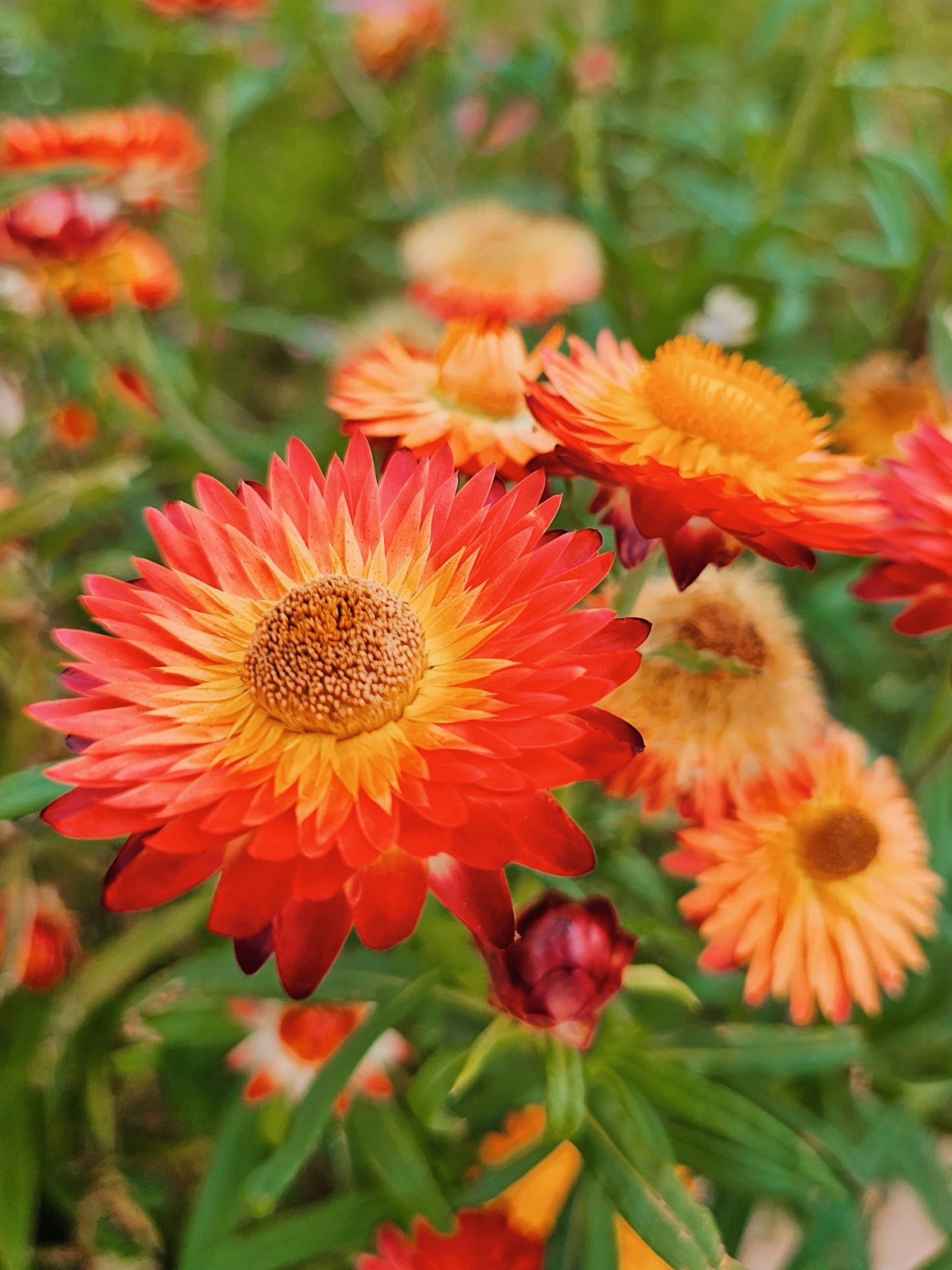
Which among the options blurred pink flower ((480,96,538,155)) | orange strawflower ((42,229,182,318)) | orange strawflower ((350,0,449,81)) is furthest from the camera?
blurred pink flower ((480,96,538,155))

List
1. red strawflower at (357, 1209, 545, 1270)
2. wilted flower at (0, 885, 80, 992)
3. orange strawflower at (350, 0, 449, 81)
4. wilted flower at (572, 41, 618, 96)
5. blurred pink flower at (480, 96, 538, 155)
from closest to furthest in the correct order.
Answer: red strawflower at (357, 1209, 545, 1270) < wilted flower at (0, 885, 80, 992) < wilted flower at (572, 41, 618, 96) < orange strawflower at (350, 0, 449, 81) < blurred pink flower at (480, 96, 538, 155)

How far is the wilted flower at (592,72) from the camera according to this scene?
1389 mm

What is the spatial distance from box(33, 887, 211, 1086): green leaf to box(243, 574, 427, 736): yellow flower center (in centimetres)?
50

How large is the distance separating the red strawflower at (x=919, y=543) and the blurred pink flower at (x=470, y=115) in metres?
1.38

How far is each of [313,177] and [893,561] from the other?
1.70 metres

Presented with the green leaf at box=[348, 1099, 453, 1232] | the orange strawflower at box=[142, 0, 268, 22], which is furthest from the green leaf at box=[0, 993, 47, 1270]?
the orange strawflower at box=[142, 0, 268, 22]

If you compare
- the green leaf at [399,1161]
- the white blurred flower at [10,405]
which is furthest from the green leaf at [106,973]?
the white blurred flower at [10,405]

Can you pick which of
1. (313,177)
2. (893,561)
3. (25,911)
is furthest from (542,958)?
(313,177)

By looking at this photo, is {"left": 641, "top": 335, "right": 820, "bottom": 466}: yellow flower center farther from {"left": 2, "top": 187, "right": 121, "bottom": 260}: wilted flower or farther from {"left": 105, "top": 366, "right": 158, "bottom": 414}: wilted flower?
{"left": 105, "top": 366, "right": 158, "bottom": 414}: wilted flower

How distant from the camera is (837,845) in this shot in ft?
2.22

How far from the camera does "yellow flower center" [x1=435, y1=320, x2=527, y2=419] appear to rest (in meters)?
0.64

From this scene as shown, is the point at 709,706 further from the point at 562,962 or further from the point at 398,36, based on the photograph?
the point at 398,36

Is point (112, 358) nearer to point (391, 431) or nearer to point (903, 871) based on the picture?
point (391, 431)

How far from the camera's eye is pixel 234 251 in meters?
1.92
